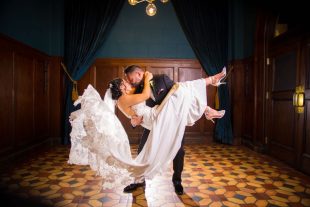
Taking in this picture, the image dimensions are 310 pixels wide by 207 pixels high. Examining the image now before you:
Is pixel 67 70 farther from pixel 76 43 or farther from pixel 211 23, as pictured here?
pixel 211 23

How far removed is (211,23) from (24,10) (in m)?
3.82

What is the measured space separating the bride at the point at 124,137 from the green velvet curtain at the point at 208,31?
313cm

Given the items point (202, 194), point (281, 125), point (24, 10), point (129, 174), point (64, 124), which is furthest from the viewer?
point (64, 124)

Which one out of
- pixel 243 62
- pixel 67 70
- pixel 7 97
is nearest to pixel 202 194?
pixel 7 97

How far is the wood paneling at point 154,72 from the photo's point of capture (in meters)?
5.42

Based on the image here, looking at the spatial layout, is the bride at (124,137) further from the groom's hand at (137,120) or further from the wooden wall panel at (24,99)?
the wooden wall panel at (24,99)

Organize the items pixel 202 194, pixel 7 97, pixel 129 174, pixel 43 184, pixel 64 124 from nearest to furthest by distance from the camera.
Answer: pixel 129 174 → pixel 202 194 → pixel 43 184 → pixel 7 97 → pixel 64 124

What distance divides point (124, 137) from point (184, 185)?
0.98 metres

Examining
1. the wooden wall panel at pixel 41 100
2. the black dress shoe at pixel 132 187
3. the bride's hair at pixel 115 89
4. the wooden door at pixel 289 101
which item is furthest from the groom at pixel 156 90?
the wooden wall panel at pixel 41 100

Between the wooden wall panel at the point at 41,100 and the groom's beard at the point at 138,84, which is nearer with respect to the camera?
the groom's beard at the point at 138,84

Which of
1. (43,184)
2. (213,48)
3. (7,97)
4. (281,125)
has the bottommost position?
(43,184)

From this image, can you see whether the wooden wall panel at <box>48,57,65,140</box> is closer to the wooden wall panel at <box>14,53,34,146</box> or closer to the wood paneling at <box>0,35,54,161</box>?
the wood paneling at <box>0,35,54,161</box>

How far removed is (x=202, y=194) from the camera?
2.49 meters

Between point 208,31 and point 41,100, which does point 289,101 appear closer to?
point 208,31
